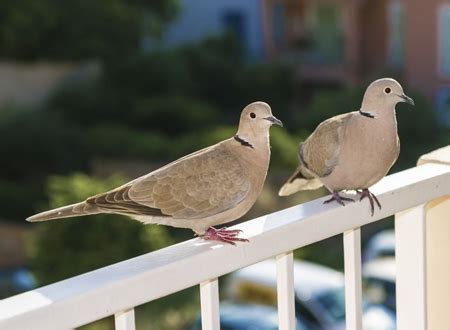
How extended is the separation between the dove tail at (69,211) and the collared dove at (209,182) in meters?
0.07

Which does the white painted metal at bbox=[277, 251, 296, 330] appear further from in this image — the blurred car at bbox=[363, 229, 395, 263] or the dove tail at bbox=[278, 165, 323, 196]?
the blurred car at bbox=[363, 229, 395, 263]

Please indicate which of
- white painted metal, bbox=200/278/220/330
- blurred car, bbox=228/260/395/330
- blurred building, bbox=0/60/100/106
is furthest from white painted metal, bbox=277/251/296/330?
blurred building, bbox=0/60/100/106

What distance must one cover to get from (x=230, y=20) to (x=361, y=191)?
682 inches

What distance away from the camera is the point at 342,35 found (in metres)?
15.7

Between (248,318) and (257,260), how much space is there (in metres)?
4.87

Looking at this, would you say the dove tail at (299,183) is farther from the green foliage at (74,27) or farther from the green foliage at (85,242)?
the green foliage at (74,27)

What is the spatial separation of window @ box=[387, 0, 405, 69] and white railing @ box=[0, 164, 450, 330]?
13.4m

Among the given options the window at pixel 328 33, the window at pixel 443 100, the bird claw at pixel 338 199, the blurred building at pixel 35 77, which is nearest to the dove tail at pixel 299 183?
the bird claw at pixel 338 199

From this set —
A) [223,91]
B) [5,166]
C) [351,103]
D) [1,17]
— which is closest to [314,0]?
[223,91]

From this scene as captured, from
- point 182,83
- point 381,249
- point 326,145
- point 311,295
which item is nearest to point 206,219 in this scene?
point 326,145

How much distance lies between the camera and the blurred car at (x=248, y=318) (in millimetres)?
5751

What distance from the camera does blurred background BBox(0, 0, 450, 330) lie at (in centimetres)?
1068

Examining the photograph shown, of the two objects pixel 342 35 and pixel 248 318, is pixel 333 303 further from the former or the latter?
pixel 342 35

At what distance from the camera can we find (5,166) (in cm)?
1231
